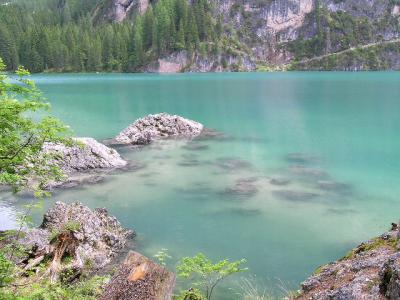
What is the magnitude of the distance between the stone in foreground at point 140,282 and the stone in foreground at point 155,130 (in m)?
29.5

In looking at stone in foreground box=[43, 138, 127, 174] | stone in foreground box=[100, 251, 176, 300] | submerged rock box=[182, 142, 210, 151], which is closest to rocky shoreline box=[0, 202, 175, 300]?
stone in foreground box=[100, 251, 176, 300]

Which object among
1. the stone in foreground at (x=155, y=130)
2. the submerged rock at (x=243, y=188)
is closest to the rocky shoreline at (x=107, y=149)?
the stone in foreground at (x=155, y=130)

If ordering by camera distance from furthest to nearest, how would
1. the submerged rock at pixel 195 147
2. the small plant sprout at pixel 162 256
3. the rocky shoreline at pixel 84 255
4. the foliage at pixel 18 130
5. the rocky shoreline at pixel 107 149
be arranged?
the submerged rock at pixel 195 147 → the rocky shoreline at pixel 107 149 → the small plant sprout at pixel 162 256 → the foliage at pixel 18 130 → the rocky shoreline at pixel 84 255

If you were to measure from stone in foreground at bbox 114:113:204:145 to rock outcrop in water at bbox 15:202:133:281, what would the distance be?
20.4 meters

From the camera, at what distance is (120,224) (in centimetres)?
1823

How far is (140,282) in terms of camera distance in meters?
7.89

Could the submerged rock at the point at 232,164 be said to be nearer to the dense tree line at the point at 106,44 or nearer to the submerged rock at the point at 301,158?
the submerged rock at the point at 301,158

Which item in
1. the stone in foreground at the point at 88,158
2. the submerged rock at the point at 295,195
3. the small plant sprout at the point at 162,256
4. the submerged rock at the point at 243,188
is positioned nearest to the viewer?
the small plant sprout at the point at 162,256

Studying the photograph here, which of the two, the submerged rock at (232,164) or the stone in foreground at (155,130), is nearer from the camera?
the submerged rock at (232,164)

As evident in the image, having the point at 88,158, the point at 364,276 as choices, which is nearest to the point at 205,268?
the point at 364,276

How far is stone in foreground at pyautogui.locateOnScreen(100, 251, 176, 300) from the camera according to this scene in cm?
775

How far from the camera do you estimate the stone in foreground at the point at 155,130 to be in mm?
37938

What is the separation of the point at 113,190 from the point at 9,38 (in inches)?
7014

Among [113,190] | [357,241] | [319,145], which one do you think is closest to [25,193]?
[113,190]
